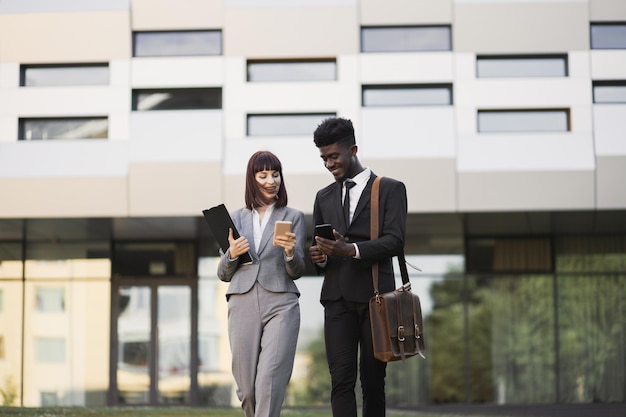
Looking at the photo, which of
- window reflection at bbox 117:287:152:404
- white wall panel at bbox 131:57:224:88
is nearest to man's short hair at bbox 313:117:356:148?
white wall panel at bbox 131:57:224:88

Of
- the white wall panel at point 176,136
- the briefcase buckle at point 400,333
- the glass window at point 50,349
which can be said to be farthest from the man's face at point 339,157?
the glass window at point 50,349

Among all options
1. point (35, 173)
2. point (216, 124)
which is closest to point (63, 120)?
point (35, 173)

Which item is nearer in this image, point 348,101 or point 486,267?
point 348,101

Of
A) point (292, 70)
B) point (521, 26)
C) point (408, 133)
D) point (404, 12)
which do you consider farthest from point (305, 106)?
point (521, 26)

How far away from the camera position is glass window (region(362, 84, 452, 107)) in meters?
17.5

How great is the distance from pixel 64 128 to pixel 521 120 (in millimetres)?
8151

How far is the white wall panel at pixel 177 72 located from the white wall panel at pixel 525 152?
450 centimetres

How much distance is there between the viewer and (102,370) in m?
19.6

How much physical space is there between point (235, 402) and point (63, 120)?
6465mm

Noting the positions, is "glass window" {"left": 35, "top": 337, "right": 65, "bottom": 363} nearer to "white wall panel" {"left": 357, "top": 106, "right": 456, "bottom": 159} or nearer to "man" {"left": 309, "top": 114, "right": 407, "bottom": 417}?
"white wall panel" {"left": 357, "top": 106, "right": 456, "bottom": 159}

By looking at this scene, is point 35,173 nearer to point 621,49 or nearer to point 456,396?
point 456,396

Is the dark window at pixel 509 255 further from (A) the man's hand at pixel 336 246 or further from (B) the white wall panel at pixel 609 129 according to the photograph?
(A) the man's hand at pixel 336 246

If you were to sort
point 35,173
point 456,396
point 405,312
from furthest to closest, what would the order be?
1. point 456,396
2. point 35,173
3. point 405,312

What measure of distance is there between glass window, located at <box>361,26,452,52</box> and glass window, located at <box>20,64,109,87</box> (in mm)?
4732
